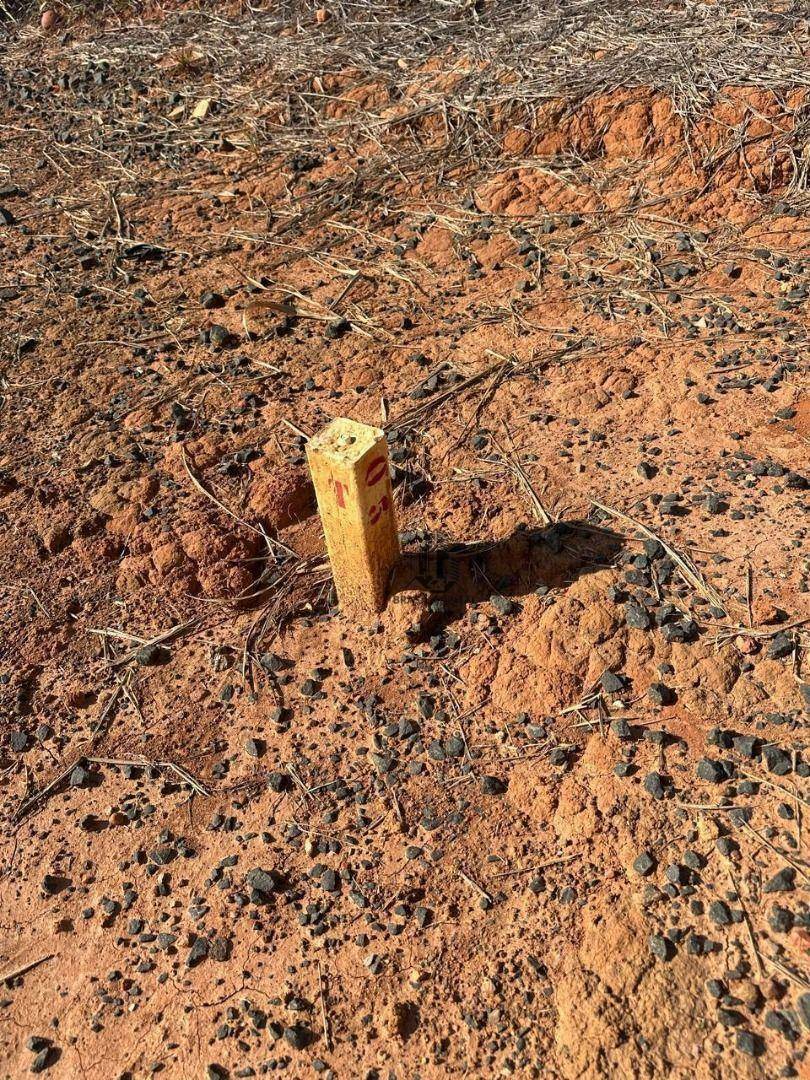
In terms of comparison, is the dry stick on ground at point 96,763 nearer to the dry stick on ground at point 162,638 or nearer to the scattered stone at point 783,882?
the dry stick on ground at point 162,638

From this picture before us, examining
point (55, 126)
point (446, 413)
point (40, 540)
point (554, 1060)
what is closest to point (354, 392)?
point (446, 413)

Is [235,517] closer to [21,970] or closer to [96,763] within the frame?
[96,763]

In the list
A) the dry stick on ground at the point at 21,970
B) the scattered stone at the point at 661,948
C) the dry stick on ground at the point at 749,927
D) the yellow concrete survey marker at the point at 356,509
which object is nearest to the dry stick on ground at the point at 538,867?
the scattered stone at the point at 661,948

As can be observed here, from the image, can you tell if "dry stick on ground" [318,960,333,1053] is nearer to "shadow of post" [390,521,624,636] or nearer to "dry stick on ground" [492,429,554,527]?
"shadow of post" [390,521,624,636]

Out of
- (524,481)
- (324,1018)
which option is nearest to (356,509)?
(524,481)

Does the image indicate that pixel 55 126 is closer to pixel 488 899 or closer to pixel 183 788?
pixel 183 788

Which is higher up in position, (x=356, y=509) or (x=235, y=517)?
(x=356, y=509)

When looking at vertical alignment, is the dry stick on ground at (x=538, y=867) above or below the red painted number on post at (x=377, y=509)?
below
